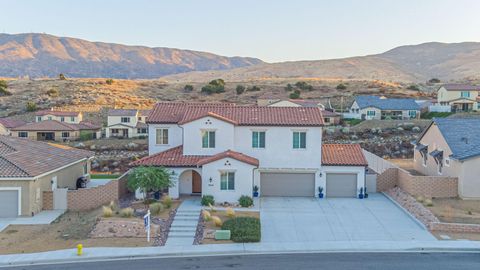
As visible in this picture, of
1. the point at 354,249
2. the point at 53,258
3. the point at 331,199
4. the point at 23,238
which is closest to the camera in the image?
the point at 53,258

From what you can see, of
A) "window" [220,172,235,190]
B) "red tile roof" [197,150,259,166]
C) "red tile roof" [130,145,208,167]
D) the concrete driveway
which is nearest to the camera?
the concrete driveway

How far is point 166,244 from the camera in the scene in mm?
22312

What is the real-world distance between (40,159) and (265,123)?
14.4 meters

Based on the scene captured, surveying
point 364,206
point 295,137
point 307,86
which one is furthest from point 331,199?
point 307,86

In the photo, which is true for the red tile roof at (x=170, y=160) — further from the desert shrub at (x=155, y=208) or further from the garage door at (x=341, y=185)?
the garage door at (x=341, y=185)

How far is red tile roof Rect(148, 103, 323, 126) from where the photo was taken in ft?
106

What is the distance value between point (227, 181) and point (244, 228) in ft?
22.5

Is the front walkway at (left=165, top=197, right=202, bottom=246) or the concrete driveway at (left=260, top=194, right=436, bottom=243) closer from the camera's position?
the front walkway at (left=165, top=197, right=202, bottom=246)

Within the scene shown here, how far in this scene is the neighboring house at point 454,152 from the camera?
99.5 feet

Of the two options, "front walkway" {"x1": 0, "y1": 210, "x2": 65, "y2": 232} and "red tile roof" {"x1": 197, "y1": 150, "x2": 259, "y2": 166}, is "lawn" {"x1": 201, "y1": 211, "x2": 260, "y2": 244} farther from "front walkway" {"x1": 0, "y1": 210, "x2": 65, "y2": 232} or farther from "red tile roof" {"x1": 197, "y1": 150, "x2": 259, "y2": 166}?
"front walkway" {"x1": 0, "y1": 210, "x2": 65, "y2": 232}

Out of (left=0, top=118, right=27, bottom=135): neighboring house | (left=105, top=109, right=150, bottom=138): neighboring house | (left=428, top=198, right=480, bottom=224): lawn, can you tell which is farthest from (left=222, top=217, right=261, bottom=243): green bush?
(left=0, top=118, right=27, bottom=135): neighboring house

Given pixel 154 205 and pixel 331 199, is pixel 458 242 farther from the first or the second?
pixel 154 205

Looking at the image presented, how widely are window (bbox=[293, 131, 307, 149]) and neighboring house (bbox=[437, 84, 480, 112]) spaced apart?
55.2m

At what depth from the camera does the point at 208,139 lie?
3222 centimetres
